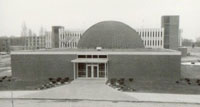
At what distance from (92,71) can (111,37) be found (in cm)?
926

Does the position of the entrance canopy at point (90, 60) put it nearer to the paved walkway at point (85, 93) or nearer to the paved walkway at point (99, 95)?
the paved walkway at point (85, 93)

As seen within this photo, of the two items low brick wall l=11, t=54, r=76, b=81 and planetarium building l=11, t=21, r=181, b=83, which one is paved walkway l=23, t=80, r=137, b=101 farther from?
low brick wall l=11, t=54, r=76, b=81

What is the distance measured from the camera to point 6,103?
62.6ft

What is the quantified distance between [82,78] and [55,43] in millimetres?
60536

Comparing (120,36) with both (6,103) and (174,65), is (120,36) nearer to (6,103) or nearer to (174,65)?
(174,65)

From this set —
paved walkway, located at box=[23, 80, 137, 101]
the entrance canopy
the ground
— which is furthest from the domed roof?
the ground

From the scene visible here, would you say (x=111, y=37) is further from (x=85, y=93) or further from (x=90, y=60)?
(x=85, y=93)

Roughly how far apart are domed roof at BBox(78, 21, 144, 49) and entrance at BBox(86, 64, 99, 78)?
7.40 m

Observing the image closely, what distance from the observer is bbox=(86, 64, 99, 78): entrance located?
30016mm

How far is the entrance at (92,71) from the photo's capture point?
3002cm

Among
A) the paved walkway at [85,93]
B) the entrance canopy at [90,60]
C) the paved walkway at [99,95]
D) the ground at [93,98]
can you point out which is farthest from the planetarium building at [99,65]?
the ground at [93,98]

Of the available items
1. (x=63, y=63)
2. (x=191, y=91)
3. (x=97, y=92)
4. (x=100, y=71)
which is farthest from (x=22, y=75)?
(x=191, y=91)

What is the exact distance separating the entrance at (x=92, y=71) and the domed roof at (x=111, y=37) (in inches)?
291

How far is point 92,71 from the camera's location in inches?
1185
